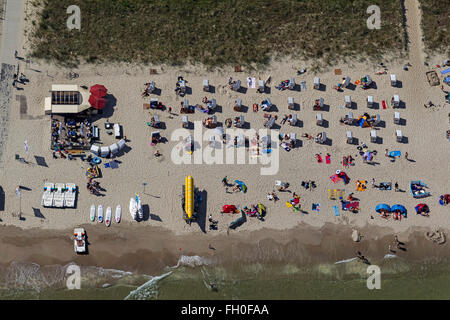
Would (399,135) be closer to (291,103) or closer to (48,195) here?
(291,103)

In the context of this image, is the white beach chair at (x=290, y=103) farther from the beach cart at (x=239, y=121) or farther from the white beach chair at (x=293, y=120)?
the beach cart at (x=239, y=121)

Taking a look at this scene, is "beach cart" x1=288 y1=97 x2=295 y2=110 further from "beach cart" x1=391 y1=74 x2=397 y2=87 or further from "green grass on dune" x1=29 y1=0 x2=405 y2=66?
"beach cart" x1=391 y1=74 x2=397 y2=87

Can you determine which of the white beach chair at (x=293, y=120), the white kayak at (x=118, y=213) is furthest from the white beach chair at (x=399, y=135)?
the white kayak at (x=118, y=213)

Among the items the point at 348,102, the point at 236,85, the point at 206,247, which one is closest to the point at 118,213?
the point at 206,247

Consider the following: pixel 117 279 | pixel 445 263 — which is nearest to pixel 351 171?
pixel 445 263

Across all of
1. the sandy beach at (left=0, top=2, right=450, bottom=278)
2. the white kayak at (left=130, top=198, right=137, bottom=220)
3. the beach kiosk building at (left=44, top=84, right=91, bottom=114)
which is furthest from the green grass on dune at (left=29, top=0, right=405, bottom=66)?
the white kayak at (left=130, top=198, right=137, bottom=220)
